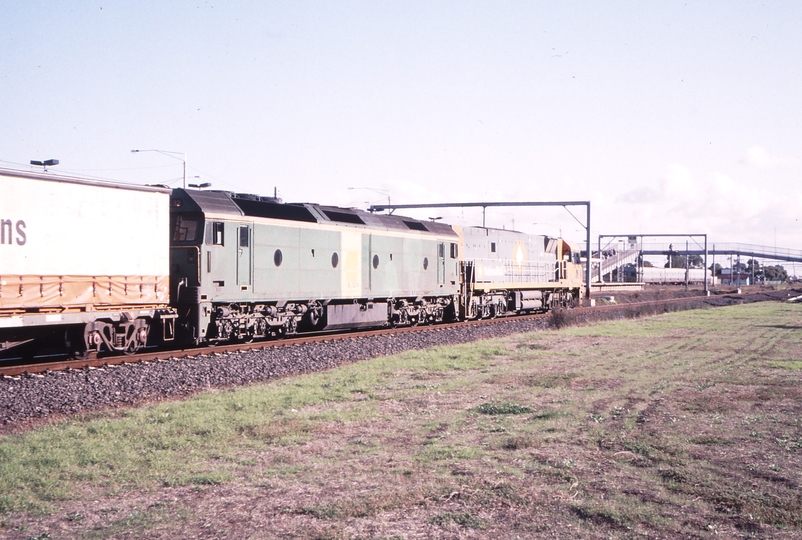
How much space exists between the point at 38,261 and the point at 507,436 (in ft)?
34.5

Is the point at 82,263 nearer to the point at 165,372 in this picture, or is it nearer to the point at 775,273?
the point at 165,372

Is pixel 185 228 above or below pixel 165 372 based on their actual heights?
above

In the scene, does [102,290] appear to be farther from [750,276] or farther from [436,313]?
[750,276]

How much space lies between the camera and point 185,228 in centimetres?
1883

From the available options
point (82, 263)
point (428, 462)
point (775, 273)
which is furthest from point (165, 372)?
point (775, 273)

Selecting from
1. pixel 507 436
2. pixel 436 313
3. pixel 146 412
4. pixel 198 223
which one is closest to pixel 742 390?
pixel 507 436

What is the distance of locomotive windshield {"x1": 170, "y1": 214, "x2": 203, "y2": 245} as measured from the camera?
1867 centimetres

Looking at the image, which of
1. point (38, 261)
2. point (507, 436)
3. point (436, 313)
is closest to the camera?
point (507, 436)

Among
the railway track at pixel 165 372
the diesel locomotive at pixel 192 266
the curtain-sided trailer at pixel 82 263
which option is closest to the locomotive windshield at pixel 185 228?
the diesel locomotive at pixel 192 266

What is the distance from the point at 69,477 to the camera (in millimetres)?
7891

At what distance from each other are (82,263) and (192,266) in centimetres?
323

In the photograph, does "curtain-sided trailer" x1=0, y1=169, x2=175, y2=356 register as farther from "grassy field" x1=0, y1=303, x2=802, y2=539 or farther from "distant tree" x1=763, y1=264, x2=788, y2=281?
"distant tree" x1=763, y1=264, x2=788, y2=281

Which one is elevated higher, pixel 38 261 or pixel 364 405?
pixel 38 261

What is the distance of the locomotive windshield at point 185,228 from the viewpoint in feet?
61.3
